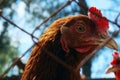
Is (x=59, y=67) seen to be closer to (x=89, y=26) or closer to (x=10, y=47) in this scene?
(x=89, y=26)

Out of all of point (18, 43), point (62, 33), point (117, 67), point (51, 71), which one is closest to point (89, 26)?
point (62, 33)

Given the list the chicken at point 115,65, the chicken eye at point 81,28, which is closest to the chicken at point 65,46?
the chicken eye at point 81,28

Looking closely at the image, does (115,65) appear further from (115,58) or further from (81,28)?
(81,28)

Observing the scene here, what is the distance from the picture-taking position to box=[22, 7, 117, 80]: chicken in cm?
258

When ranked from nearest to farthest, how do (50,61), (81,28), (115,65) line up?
(50,61) → (81,28) → (115,65)

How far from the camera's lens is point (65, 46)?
8.57ft

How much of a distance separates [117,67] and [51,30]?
79 centimetres

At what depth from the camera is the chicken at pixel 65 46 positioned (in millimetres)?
2584

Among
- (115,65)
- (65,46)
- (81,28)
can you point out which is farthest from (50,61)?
(115,65)

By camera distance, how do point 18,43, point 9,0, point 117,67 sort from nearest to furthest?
point 117,67 < point 18,43 < point 9,0

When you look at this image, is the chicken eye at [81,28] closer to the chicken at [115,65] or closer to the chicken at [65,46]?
the chicken at [65,46]

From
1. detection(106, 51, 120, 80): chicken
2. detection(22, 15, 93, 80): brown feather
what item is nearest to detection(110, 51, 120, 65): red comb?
detection(106, 51, 120, 80): chicken

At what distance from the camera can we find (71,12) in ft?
16.3

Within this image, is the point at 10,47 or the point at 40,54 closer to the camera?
the point at 40,54
